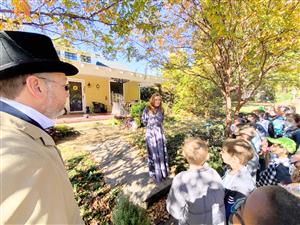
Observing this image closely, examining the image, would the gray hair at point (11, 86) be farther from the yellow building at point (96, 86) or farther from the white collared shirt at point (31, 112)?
the yellow building at point (96, 86)

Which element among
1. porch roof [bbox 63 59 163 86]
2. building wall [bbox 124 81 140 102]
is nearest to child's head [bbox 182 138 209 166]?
porch roof [bbox 63 59 163 86]

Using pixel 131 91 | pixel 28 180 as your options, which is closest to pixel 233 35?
pixel 28 180

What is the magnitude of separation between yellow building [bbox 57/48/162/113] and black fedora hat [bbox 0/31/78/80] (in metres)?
14.8

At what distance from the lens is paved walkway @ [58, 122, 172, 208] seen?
477 centimetres

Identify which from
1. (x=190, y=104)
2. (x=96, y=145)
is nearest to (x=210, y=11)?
(x=96, y=145)

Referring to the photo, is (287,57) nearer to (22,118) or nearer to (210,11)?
(210,11)

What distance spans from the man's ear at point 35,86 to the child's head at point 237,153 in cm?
248

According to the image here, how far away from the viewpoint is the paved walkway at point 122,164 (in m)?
4.77

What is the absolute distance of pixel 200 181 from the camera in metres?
2.64

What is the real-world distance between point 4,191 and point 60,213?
0.25 metres

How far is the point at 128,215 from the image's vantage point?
3.20 meters

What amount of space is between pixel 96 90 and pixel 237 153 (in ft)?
56.2

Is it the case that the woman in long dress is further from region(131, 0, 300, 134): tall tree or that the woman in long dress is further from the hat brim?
the hat brim

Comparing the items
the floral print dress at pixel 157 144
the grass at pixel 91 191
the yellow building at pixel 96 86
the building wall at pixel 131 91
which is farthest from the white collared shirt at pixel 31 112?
the building wall at pixel 131 91
